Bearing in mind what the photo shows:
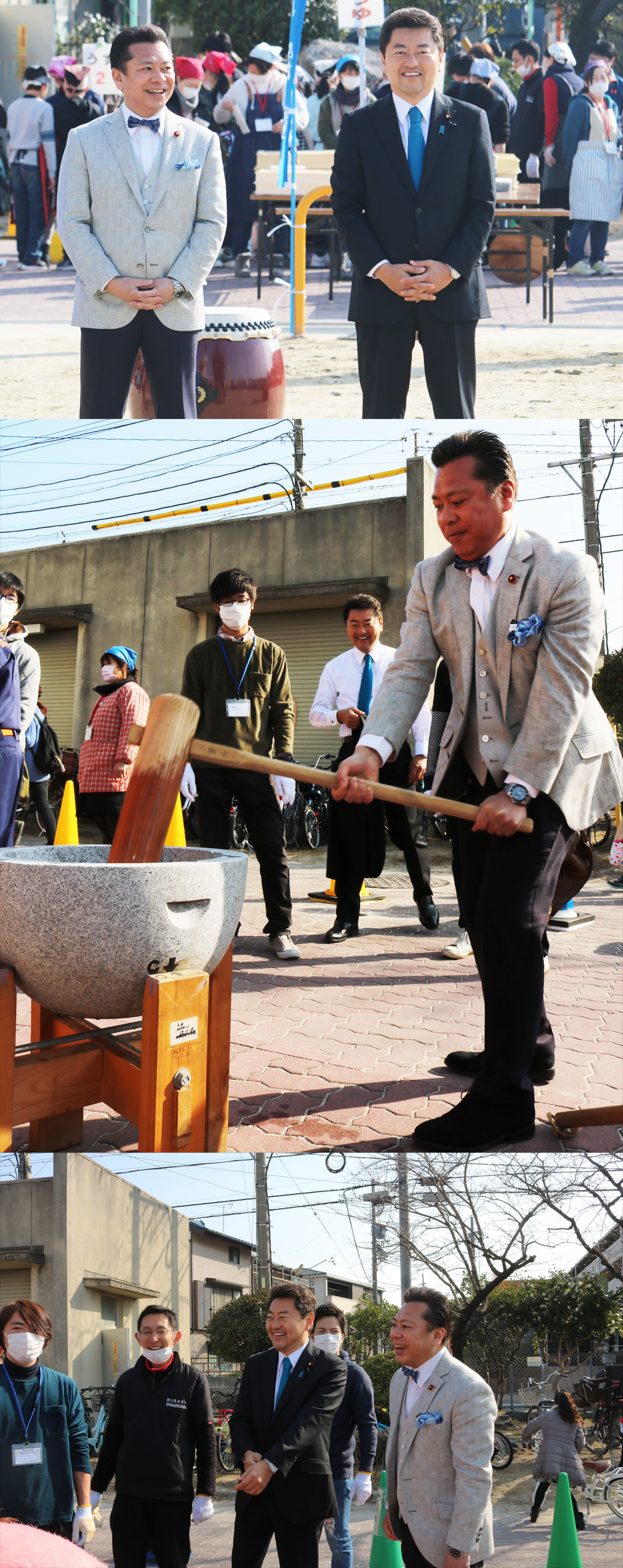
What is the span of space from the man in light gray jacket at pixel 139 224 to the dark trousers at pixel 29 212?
370cm

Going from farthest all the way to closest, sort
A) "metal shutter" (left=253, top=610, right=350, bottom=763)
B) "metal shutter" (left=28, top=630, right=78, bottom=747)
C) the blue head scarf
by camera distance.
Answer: "metal shutter" (left=28, top=630, right=78, bottom=747) → "metal shutter" (left=253, top=610, right=350, bottom=763) → the blue head scarf

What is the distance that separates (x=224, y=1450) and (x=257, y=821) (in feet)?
7.71

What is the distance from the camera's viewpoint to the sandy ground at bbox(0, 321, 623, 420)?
6145mm

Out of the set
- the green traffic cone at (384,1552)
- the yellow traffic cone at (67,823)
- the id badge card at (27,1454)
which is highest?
the yellow traffic cone at (67,823)

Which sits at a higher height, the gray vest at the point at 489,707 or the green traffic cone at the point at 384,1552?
the gray vest at the point at 489,707

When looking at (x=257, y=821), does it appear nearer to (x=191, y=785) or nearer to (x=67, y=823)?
(x=191, y=785)

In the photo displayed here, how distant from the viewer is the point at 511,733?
2.81 meters

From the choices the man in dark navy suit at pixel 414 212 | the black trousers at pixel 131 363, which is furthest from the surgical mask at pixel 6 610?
the man in dark navy suit at pixel 414 212

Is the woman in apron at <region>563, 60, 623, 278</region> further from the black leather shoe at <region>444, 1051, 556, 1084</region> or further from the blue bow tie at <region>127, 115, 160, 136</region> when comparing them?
the black leather shoe at <region>444, 1051, 556, 1084</region>

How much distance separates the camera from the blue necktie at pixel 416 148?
476 cm

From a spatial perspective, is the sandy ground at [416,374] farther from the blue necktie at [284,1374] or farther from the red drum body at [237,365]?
the blue necktie at [284,1374]

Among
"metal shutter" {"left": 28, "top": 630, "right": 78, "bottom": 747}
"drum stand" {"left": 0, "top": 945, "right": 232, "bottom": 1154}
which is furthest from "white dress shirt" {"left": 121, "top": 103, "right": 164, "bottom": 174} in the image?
"metal shutter" {"left": 28, "top": 630, "right": 78, "bottom": 747}

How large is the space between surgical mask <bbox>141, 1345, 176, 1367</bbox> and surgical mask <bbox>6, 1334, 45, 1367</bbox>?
34 cm

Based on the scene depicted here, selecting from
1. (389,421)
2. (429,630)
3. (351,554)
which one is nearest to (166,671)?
(351,554)
